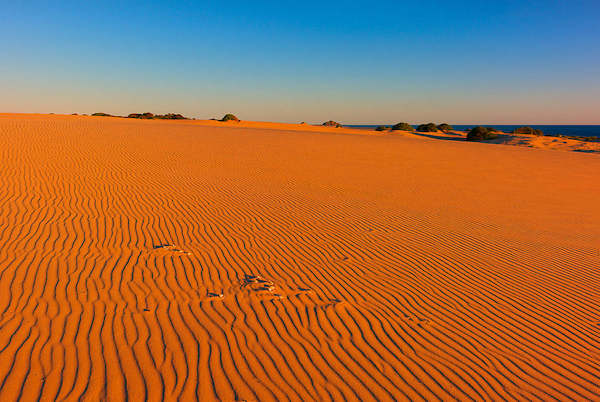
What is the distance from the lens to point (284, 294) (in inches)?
180

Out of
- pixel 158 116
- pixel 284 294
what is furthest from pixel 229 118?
pixel 284 294

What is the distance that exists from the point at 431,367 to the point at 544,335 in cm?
173

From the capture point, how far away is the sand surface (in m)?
3.14

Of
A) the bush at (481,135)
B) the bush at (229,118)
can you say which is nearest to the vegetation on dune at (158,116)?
the bush at (229,118)

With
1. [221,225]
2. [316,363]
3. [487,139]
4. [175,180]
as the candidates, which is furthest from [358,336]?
[487,139]

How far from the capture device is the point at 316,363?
10.9ft

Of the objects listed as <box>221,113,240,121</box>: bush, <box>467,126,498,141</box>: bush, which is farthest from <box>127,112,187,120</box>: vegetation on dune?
<box>467,126,498,141</box>: bush

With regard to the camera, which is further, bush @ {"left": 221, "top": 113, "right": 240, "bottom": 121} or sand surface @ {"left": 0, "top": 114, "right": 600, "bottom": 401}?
bush @ {"left": 221, "top": 113, "right": 240, "bottom": 121}

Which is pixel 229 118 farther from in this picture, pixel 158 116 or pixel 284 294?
pixel 284 294

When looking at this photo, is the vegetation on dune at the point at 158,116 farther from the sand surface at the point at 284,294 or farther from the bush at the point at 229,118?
the sand surface at the point at 284,294

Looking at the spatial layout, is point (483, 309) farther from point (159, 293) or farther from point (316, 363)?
point (159, 293)

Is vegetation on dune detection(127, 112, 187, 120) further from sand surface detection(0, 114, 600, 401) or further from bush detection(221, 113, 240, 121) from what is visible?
sand surface detection(0, 114, 600, 401)

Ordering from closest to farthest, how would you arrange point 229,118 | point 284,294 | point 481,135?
point 284,294, point 481,135, point 229,118

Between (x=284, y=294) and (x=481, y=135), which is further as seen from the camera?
(x=481, y=135)
